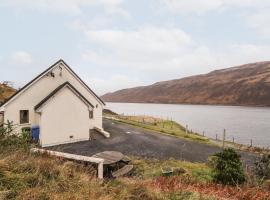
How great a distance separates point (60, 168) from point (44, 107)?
21.6 m

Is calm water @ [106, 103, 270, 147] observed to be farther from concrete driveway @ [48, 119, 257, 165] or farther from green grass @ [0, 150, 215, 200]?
green grass @ [0, 150, 215, 200]

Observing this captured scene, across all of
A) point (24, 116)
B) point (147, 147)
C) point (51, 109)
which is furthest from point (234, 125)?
point (24, 116)

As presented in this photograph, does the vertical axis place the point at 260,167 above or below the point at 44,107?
below

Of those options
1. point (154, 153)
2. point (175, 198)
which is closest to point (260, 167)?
point (154, 153)

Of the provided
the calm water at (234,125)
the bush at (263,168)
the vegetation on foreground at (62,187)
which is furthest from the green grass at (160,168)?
the calm water at (234,125)

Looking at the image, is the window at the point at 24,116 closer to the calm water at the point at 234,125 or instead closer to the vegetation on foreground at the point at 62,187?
the vegetation on foreground at the point at 62,187

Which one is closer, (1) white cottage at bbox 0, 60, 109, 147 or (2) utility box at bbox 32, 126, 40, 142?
(2) utility box at bbox 32, 126, 40, 142

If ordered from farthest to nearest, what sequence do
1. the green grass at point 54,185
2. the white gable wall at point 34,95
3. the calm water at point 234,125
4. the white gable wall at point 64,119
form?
the calm water at point 234,125 → the white gable wall at point 34,95 → the white gable wall at point 64,119 → the green grass at point 54,185

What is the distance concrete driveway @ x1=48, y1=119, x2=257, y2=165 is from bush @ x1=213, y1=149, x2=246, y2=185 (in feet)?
28.6

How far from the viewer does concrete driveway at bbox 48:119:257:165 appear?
24516 mm

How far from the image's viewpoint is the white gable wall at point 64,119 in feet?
90.1

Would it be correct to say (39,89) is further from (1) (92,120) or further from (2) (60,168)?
(2) (60,168)

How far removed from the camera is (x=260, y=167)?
16594mm

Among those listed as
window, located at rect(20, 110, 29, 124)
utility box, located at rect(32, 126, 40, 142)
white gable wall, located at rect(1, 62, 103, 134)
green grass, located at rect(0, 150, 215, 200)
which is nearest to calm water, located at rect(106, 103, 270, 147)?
white gable wall, located at rect(1, 62, 103, 134)
